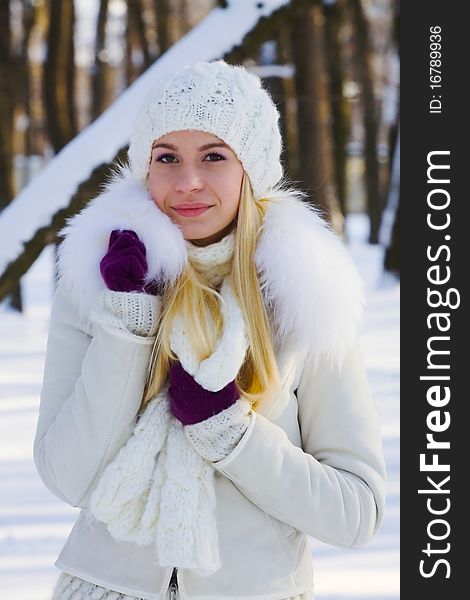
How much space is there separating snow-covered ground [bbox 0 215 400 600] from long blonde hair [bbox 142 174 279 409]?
2.12m

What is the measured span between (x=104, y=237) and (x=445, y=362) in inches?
108

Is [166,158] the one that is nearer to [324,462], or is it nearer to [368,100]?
[324,462]

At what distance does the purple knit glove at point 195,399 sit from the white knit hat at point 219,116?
0.49 m

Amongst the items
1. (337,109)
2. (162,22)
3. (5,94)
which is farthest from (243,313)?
(337,109)

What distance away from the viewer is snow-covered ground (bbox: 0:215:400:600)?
4.09 meters

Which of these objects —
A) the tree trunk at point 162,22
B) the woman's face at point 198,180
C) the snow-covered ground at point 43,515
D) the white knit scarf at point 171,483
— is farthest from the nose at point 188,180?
the tree trunk at point 162,22

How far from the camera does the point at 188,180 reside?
2.11m

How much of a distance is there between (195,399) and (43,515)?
3125 mm

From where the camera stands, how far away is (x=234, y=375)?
202 cm

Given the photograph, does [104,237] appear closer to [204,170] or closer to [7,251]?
[204,170]

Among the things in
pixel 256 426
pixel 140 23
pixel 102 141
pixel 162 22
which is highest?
pixel 162 22

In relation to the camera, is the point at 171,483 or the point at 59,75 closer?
the point at 171,483

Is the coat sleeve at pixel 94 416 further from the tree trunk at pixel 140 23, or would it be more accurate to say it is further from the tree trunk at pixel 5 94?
the tree trunk at pixel 140 23

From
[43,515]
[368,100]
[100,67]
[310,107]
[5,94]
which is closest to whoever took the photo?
[43,515]
